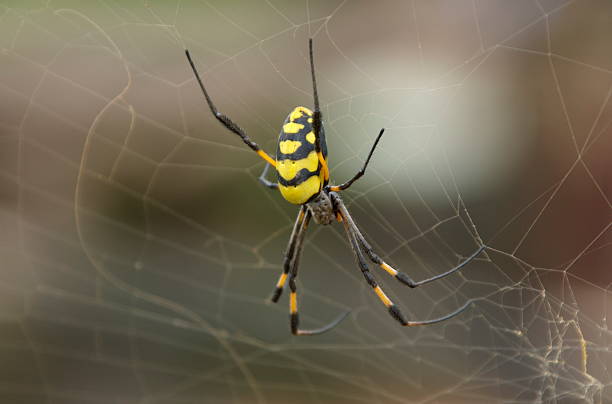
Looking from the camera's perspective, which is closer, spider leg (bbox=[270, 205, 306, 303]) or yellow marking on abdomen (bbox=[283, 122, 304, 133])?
yellow marking on abdomen (bbox=[283, 122, 304, 133])

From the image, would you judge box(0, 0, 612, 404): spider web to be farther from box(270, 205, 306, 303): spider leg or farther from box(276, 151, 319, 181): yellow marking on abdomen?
box(276, 151, 319, 181): yellow marking on abdomen

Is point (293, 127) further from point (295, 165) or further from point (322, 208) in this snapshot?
point (322, 208)

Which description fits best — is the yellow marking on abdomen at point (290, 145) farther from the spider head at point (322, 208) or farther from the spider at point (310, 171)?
the spider head at point (322, 208)

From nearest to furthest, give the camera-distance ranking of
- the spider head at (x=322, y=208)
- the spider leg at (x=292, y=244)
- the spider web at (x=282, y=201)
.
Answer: the spider head at (x=322, y=208)
the spider leg at (x=292, y=244)
the spider web at (x=282, y=201)

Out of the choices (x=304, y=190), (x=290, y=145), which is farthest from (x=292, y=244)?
(x=290, y=145)

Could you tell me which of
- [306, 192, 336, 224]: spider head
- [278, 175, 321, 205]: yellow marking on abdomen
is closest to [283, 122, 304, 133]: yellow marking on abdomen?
[278, 175, 321, 205]: yellow marking on abdomen

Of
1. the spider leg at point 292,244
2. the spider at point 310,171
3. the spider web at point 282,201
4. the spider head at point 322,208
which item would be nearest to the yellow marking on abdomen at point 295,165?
the spider at point 310,171

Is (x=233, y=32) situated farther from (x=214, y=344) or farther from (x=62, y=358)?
(x=62, y=358)
